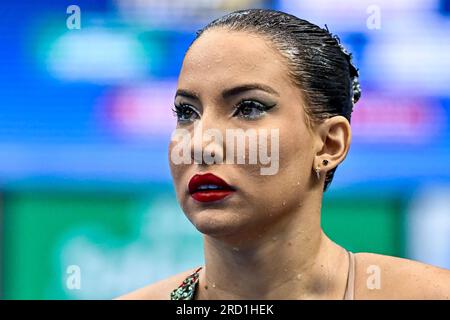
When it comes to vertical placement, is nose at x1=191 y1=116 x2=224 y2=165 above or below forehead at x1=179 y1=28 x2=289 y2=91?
below

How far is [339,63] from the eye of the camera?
10.7ft

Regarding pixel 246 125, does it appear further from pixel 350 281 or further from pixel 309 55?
pixel 350 281

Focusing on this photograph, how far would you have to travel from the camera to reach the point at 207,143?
3006mm

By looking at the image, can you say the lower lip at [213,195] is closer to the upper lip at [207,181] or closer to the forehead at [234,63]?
the upper lip at [207,181]

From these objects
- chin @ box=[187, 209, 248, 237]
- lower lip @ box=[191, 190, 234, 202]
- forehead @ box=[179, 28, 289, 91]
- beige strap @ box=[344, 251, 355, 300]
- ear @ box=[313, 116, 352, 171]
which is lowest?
beige strap @ box=[344, 251, 355, 300]

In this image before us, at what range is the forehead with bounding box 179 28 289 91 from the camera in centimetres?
306

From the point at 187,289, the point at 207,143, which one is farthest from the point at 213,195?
the point at 187,289

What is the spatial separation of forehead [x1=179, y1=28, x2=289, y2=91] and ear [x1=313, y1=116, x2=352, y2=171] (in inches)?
10.4

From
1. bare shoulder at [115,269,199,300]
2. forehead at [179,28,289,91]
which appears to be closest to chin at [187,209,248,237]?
forehead at [179,28,289,91]

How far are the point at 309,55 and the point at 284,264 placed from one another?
832 mm

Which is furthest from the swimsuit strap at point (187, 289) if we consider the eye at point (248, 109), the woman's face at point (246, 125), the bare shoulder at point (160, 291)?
the eye at point (248, 109)

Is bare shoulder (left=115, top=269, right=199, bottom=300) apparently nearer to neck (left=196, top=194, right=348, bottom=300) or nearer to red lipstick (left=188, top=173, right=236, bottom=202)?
neck (left=196, top=194, right=348, bottom=300)

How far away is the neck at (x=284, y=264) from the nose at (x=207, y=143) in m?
0.35
